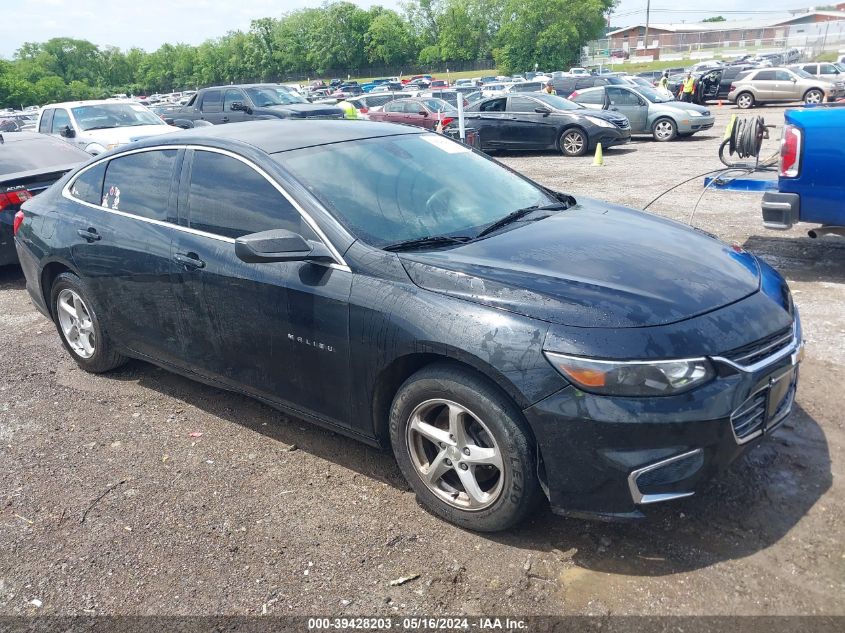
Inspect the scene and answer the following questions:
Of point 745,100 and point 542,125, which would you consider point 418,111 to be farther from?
point 745,100

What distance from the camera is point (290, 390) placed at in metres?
3.71

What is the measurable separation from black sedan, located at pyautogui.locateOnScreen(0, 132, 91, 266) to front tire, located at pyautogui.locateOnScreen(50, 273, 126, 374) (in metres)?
2.37

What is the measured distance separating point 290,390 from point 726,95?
31.7 m

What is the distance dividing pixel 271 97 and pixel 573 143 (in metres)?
7.14

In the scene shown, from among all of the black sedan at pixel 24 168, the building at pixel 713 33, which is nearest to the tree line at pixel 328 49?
the building at pixel 713 33

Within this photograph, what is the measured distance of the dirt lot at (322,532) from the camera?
2.82 metres

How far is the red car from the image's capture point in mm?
19281

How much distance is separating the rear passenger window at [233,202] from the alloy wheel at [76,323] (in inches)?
56.2

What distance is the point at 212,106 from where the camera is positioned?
17797 millimetres

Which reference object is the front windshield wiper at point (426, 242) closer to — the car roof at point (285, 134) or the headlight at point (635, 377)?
the car roof at point (285, 134)

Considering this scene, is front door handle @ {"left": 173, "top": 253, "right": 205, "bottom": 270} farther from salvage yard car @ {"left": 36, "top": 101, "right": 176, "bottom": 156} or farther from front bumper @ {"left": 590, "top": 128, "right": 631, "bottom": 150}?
front bumper @ {"left": 590, "top": 128, "right": 631, "bottom": 150}

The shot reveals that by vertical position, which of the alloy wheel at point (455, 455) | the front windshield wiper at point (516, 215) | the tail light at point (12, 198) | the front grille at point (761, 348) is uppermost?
the front windshield wiper at point (516, 215)

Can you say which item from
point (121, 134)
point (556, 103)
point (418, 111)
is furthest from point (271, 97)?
point (556, 103)

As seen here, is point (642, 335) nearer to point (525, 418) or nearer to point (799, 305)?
point (525, 418)
